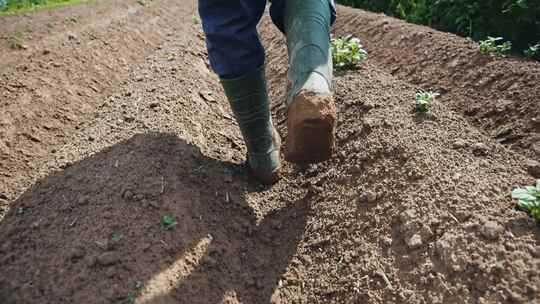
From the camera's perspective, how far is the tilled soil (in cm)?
149

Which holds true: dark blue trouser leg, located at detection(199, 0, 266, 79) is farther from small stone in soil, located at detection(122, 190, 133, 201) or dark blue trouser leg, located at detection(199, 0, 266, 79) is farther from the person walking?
small stone in soil, located at detection(122, 190, 133, 201)

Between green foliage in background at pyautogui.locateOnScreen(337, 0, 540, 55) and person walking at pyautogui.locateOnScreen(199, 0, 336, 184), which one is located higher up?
person walking at pyautogui.locateOnScreen(199, 0, 336, 184)

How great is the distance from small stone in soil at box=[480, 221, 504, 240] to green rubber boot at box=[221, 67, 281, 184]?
3.59 feet

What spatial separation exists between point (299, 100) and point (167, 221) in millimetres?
751

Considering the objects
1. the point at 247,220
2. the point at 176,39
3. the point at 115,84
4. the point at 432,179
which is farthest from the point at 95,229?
the point at 176,39

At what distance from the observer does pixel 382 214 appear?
1.81 m

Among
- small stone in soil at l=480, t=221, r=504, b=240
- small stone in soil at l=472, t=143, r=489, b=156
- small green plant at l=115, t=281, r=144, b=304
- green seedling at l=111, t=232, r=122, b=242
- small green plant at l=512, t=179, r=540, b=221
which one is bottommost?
small green plant at l=115, t=281, r=144, b=304

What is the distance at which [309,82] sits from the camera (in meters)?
1.64

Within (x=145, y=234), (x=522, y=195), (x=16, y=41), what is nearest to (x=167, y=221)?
(x=145, y=234)

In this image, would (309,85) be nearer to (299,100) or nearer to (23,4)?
(299,100)

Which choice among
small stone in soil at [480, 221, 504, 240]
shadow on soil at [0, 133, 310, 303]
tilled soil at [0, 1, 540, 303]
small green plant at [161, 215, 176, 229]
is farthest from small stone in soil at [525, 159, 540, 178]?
small green plant at [161, 215, 176, 229]

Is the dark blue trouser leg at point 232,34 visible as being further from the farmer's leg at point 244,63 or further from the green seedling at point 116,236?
the green seedling at point 116,236

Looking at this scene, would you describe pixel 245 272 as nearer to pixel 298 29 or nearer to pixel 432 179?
pixel 432 179

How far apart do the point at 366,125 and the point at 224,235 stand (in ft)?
3.25
